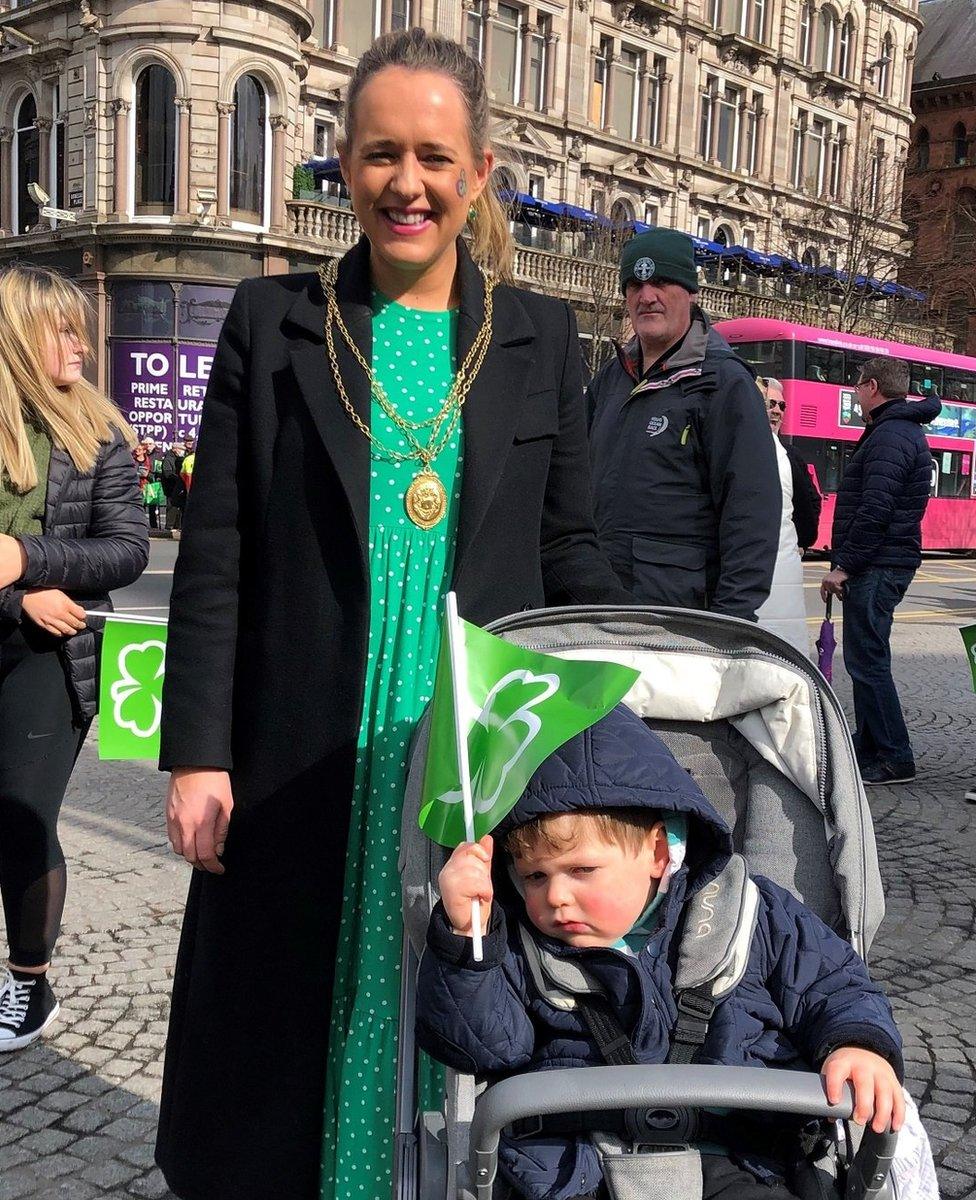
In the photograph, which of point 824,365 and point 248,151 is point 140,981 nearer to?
point 824,365

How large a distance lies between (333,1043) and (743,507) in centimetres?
258

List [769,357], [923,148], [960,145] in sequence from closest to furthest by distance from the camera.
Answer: [769,357], [960,145], [923,148]

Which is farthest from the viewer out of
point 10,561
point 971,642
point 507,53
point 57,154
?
point 507,53

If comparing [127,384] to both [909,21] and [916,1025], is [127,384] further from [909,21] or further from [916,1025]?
[909,21]

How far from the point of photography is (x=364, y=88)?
2.19 meters

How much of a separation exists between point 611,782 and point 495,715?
10.2 inches

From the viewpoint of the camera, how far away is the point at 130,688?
3703 millimetres

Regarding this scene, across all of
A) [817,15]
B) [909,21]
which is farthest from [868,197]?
[909,21]

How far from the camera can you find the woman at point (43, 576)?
11.5ft

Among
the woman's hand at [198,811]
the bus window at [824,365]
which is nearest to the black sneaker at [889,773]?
the woman's hand at [198,811]

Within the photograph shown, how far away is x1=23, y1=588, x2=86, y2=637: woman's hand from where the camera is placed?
3480 millimetres

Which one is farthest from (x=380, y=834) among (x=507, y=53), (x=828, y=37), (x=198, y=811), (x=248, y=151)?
(x=828, y=37)

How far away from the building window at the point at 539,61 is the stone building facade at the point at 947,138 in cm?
2365

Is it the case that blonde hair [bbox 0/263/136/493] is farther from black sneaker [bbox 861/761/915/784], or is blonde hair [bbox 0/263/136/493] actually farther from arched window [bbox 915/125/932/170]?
arched window [bbox 915/125/932/170]
